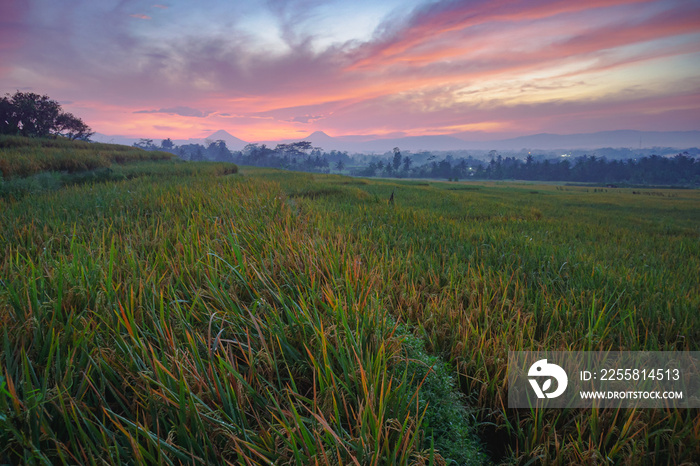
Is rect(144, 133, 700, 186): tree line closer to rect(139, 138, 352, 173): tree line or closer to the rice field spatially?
rect(139, 138, 352, 173): tree line

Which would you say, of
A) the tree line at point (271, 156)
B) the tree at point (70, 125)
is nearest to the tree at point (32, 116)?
the tree at point (70, 125)

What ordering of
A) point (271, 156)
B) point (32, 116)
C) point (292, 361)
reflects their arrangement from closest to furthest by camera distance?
point (292, 361)
point (32, 116)
point (271, 156)

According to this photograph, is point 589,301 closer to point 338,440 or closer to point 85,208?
point 338,440

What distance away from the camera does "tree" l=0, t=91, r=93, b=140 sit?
1309 inches

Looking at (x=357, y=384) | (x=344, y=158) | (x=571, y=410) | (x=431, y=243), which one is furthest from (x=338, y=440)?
(x=344, y=158)

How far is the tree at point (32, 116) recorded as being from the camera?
109ft

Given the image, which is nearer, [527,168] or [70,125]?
[70,125]

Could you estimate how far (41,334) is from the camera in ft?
4.59

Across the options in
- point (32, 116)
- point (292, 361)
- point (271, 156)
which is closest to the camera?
point (292, 361)

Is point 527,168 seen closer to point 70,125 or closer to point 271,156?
point 271,156

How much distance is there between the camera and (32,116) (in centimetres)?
3669

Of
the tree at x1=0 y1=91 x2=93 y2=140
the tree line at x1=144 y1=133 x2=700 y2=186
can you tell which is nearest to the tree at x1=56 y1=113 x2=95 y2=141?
the tree at x1=0 y1=91 x2=93 y2=140

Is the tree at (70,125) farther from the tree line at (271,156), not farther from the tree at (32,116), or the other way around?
the tree line at (271,156)

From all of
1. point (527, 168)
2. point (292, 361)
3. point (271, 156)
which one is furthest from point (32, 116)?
point (527, 168)
